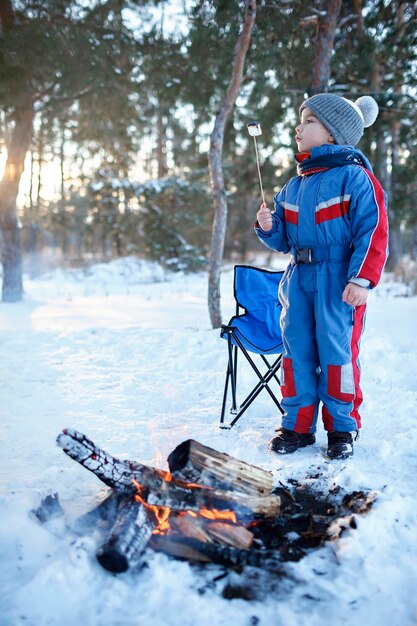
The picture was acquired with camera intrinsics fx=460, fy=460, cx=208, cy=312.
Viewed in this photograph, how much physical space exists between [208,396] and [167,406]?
41cm

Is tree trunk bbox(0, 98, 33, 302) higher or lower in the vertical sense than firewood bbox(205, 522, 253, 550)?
higher

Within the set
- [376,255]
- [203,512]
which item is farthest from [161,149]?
[203,512]

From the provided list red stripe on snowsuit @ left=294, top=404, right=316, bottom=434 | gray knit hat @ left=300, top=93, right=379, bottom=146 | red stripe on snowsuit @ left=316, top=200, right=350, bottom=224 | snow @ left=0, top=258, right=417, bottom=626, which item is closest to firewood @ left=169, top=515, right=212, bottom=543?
snow @ left=0, top=258, right=417, bottom=626

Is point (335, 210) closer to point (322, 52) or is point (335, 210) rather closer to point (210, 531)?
point (210, 531)

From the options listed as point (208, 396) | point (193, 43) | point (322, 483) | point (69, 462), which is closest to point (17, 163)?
point (193, 43)

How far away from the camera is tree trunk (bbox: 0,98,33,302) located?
27.0ft

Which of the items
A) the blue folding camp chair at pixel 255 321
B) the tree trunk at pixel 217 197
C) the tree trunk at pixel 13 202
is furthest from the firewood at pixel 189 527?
the tree trunk at pixel 13 202

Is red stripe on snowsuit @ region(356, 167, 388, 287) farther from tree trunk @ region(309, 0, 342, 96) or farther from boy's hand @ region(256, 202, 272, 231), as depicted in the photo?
tree trunk @ region(309, 0, 342, 96)

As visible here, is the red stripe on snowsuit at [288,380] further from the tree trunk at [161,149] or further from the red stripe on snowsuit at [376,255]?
the tree trunk at [161,149]

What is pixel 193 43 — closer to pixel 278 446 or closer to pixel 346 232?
pixel 346 232

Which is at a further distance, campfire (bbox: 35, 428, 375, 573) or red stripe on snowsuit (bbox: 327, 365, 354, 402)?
red stripe on snowsuit (bbox: 327, 365, 354, 402)

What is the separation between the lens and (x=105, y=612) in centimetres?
149

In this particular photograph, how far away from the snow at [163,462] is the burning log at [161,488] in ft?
0.77

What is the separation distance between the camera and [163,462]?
8.45ft
